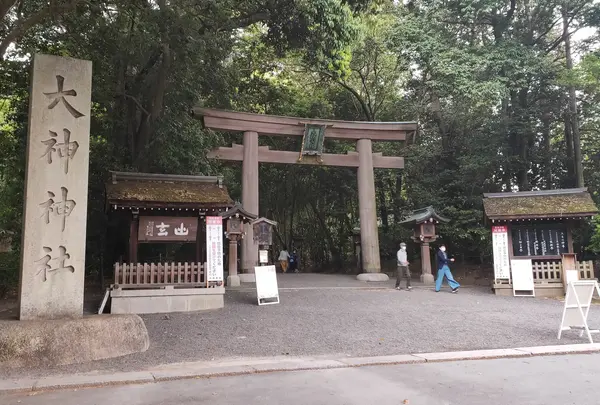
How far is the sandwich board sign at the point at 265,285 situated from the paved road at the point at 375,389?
18.0 ft

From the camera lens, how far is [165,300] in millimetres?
10555

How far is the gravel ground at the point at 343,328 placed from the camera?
7.01 meters

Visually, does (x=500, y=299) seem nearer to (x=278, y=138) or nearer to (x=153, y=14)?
(x=153, y=14)

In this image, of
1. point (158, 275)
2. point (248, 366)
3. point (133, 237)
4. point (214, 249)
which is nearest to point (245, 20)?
point (214, 249)

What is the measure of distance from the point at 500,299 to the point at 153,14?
464 inches

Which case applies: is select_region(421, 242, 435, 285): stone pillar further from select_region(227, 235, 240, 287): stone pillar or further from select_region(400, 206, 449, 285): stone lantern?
select_region(227, 235, 240, 287): stone pillar

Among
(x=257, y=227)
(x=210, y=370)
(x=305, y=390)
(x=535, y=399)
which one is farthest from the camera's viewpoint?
(x=257, y=227)

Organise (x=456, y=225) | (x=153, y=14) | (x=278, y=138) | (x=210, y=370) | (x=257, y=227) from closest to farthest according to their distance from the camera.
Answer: (x=210, y=370) → (x=153, y=14) → (x=257, y=227) → (x=456, y=225) → (x=278, y=138)

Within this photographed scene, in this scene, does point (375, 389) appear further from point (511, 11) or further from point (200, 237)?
point (511, 11)

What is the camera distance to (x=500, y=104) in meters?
19.0

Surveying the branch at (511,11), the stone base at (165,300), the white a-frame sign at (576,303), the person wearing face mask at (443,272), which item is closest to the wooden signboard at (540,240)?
the person wearing face mask at (443,272)

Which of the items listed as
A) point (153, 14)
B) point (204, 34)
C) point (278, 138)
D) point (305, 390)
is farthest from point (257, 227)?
point (305, 390)

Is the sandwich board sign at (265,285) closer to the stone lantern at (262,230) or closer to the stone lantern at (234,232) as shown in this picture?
the stone lantern at (234,232)

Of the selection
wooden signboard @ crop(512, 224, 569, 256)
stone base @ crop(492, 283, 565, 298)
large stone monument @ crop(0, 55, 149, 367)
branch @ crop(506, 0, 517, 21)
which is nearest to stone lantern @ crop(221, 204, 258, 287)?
large stone monument @ crop(0, 55, 149, 367)
